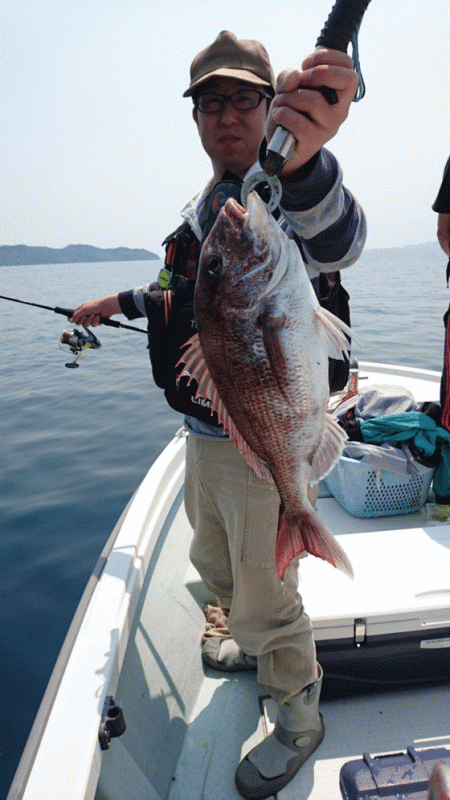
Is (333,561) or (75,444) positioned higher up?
(333,561)

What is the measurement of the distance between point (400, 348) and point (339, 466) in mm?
8444

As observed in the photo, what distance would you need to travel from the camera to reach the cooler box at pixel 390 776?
5.46ft

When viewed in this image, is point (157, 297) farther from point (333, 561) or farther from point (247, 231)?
point (333, 561)

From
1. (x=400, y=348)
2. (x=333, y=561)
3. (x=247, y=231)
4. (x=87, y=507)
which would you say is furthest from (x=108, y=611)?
(x=400, y=348)

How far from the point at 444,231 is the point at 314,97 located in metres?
2.70

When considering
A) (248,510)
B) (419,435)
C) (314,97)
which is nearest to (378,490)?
(419,435)

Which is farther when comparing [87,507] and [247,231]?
[87,507]

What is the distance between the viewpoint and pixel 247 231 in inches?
57.0

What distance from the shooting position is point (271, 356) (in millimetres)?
1556

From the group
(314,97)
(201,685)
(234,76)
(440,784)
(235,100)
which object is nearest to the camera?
(440,784)

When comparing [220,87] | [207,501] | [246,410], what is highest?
[220,87]

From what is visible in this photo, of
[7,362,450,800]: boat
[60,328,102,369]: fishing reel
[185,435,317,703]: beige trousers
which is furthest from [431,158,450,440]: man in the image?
[60,328,102,369]: fishing reel

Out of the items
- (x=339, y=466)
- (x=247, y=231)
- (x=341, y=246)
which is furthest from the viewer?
(x=339, y=466)

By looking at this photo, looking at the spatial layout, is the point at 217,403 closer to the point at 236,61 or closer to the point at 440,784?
the point at 440,784
